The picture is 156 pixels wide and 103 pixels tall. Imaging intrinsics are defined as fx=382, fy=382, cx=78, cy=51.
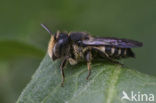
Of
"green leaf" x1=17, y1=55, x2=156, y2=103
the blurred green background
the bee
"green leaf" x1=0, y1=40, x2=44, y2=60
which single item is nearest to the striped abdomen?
the bee

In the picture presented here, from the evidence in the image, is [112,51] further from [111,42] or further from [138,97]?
A: [138,97]

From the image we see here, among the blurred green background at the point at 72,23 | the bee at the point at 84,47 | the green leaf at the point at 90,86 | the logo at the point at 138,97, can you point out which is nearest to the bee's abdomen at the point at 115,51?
the bee at the point at 84,47

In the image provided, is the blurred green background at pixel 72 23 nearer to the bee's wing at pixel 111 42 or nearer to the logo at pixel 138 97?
the bee's wing at pixel 111 42

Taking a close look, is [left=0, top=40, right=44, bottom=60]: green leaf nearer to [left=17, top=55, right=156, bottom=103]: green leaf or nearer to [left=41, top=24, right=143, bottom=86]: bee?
[left=41, top=24, right=143, bottom=86]: bee

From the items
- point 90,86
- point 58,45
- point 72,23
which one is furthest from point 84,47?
point 72,23

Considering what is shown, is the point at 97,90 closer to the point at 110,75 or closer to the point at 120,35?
the point at 110,75
